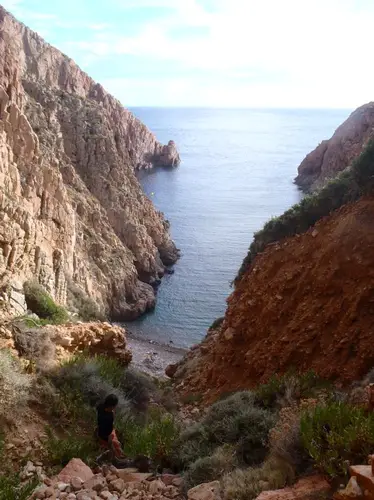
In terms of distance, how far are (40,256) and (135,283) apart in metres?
17.8

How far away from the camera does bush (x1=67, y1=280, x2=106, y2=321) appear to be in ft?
75.5

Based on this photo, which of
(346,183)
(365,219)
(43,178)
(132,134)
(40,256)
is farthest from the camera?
(132,134)

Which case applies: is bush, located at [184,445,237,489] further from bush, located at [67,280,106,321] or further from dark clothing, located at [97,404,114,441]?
bush, located at [67,280,106,321]

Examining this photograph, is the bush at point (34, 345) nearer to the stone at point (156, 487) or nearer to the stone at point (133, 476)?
the stone at point (133, 476)

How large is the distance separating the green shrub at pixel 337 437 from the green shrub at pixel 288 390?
2.89 metres

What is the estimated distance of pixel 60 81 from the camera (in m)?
52.9

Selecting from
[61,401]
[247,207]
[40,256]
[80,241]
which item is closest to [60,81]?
[247,207]

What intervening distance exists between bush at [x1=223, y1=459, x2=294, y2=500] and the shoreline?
16775 millimetres

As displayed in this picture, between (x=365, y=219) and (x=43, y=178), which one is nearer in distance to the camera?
(x=365, y=219)

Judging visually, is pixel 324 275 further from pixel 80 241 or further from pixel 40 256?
pixel 80 241

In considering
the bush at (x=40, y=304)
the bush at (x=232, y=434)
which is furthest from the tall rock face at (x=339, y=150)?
the bush at (x=232, y=434)

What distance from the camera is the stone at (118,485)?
5.72 meters

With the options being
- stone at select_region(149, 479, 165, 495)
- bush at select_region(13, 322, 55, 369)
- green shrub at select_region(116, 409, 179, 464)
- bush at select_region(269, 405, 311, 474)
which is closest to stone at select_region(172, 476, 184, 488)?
stone at select_region(149, 479, 165, 495)

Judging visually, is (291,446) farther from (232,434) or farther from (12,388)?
(12,388)
